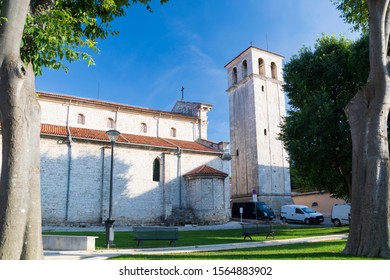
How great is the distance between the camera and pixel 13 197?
5.89 metres

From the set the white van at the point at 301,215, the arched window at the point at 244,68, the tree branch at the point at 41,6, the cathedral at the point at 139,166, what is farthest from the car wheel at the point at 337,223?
the tree branch at the point at 41,6

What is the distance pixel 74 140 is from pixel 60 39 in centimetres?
1869

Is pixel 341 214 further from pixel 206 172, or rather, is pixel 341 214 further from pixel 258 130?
pixel 258 130

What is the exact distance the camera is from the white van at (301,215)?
29.7 meters

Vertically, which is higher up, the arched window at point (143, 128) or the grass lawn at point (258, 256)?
the arched window at point (143, 128)

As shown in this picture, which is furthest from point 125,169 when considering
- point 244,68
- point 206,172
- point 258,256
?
point 244,68

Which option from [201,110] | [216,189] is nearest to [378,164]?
[216,189]

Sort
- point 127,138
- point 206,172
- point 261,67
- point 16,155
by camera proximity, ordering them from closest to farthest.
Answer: point 16,155 → point 206,172 → point 127,138 → point 261,67

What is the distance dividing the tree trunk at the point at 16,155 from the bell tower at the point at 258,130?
31.9m

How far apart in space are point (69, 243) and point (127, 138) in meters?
Result: 16.9

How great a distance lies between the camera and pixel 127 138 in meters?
28.5

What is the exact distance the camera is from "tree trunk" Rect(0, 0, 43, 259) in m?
5.87

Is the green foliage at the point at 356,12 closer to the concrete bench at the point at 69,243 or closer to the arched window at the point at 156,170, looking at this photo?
the concrete bench at the point at 69,243

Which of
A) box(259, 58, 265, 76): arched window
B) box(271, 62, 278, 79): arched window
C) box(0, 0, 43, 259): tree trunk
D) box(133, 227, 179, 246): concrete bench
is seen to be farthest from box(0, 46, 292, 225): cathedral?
box(0, 0, 43, 259): tree trunk
